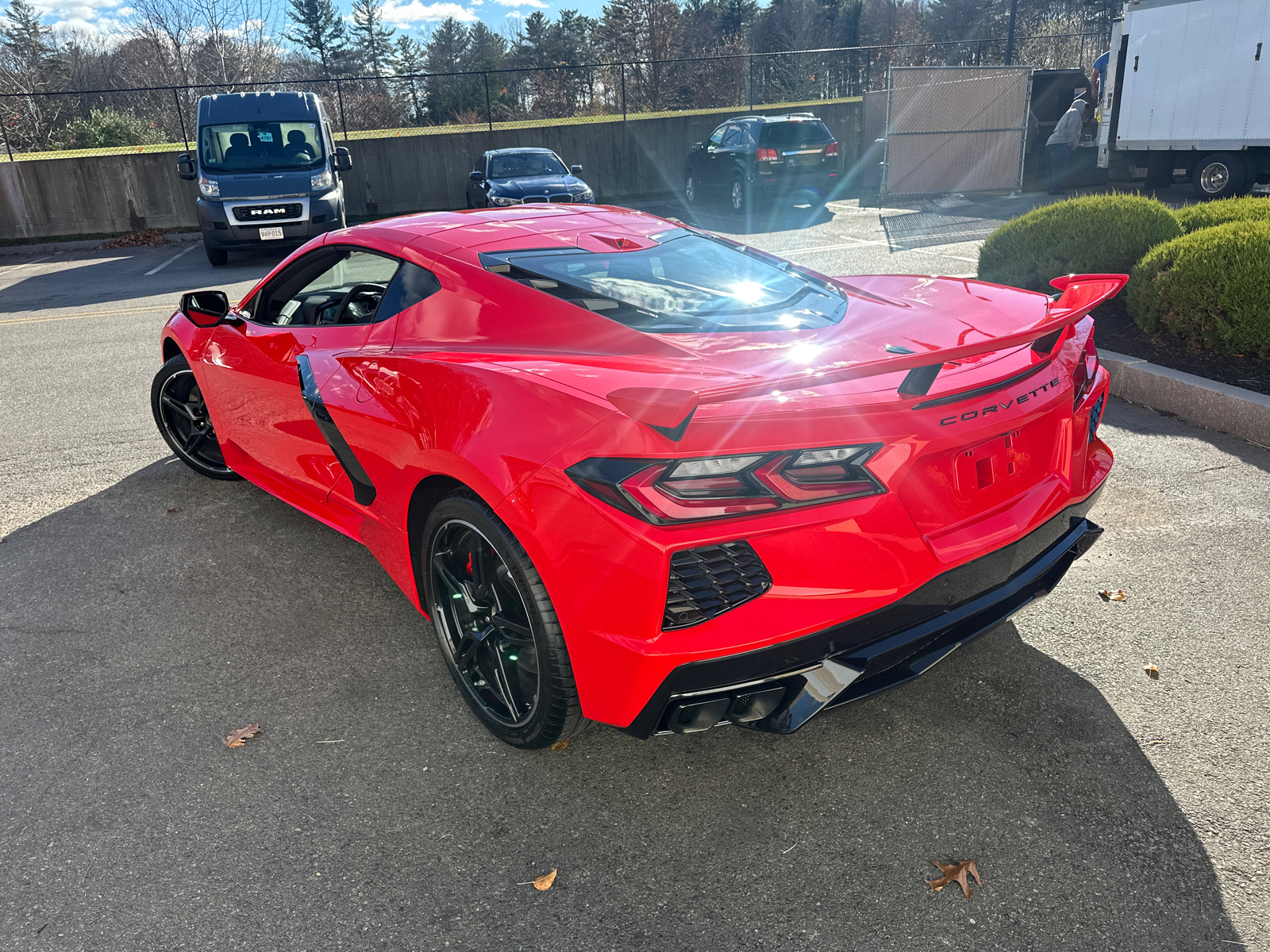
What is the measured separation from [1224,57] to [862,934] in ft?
50.7

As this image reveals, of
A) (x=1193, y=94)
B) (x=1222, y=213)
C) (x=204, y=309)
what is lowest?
(x=1222, y=213)

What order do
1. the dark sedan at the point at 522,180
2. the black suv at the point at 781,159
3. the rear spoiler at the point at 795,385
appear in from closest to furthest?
the rear spoiler at the point at 795,385
the dark sedan at the point at 522,180
the black suv at the point at 781,159

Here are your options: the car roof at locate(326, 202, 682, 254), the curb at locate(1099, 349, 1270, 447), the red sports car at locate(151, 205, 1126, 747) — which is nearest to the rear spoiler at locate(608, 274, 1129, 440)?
the red sports car at locate(151, 205, 1126, 747)

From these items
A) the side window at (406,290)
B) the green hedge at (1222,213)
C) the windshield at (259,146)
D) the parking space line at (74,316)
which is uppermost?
the windshield at (259,146)

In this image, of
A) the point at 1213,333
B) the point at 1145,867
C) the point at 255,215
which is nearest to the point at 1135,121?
the point at 1213,333

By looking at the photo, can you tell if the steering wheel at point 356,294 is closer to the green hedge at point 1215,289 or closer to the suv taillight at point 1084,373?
the suv taillight at point 1084,373

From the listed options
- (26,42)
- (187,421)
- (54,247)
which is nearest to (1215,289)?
(187,421)

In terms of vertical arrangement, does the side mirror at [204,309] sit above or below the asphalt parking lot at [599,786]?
above

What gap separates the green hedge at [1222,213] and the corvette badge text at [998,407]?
5.05 m

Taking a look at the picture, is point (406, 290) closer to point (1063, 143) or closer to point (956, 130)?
point (956, 130)

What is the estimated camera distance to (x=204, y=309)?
419cm

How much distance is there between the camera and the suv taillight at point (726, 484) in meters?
2.06

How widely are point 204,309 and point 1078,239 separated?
6254 millimetres

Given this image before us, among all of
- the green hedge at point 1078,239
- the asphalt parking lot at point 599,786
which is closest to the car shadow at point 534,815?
the asphalt parking lot at point 599,786
